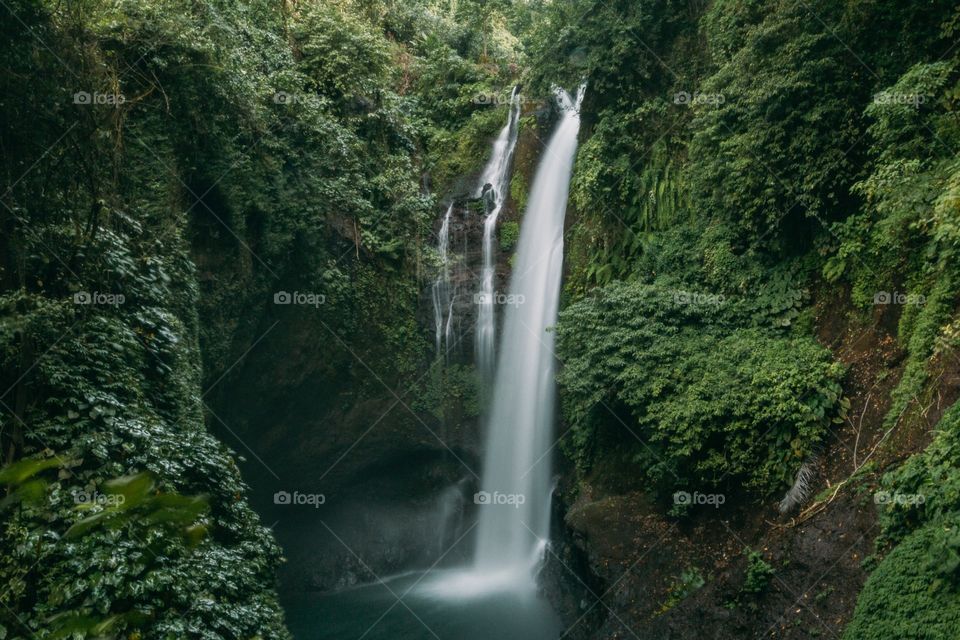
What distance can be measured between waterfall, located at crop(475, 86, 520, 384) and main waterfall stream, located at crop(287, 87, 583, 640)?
1.25 ft

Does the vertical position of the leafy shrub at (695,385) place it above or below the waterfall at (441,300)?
below

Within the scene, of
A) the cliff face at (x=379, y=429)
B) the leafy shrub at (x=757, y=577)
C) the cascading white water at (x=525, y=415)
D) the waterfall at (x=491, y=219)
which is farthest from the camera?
the waterfall at (x=491, y=219)

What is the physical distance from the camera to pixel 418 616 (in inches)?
486

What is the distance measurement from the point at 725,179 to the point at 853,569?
5502 mm

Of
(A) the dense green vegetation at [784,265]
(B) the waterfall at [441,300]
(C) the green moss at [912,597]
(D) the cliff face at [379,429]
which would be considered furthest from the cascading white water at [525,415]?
(C) the green moss at [912,597]

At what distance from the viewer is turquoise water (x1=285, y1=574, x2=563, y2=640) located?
11.4m

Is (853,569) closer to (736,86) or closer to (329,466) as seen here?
(736,86)

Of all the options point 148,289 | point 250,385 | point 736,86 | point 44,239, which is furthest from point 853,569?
point 250,385

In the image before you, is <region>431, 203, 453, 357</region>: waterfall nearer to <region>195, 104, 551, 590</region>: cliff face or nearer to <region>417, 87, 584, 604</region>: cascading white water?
<region>195, 104, 551, 590</region>: cliff face

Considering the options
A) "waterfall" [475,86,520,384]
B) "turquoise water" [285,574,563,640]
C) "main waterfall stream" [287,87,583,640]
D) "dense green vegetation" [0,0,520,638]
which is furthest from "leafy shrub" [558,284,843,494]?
"dense green vegetation" [0,0,520,638]

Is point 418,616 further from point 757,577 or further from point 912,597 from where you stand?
point 912,597

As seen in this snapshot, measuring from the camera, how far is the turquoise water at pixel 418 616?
11398mm

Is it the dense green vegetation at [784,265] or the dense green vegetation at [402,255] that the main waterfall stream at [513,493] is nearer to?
the dense green vegetation at [402,255]

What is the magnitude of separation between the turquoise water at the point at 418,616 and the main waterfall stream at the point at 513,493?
0.02m
